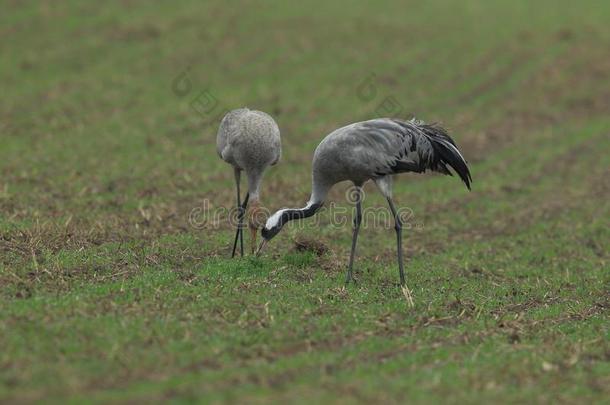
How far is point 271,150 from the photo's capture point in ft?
38.9

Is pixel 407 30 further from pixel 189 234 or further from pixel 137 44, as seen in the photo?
pixel 189 234

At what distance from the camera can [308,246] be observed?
1155cm

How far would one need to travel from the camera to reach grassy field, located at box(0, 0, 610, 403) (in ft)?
24.4

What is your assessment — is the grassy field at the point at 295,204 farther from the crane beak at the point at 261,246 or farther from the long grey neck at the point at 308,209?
the long grey neck at the point at 308,209

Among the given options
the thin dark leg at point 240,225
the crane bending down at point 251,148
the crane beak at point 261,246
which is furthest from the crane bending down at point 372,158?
the thin dark leg at point 240,225

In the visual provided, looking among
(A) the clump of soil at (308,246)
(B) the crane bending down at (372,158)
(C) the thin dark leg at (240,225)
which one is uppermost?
(B) the crane bending down at (372,158)

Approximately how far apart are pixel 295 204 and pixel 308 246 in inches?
136

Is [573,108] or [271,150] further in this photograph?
[573,108]

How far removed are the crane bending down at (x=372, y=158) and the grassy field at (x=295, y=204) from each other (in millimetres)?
754

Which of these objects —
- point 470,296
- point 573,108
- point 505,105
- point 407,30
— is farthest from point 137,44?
point 470,296

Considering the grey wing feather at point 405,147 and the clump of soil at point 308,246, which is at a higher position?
the grey wing feather at point 405,147

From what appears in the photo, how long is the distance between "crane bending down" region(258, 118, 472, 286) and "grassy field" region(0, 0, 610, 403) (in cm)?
75

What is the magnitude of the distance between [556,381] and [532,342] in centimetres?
123

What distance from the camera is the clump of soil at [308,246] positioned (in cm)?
1154
